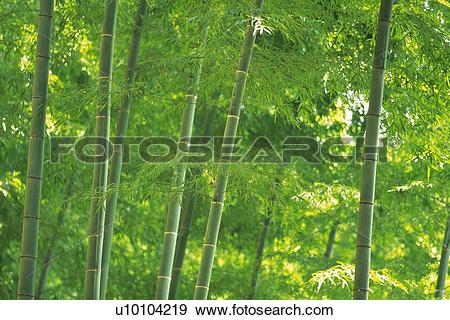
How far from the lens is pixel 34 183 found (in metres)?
4.27

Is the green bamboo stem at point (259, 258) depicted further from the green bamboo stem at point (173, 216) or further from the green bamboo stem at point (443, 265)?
the green bamboo stem at point (173, 216)

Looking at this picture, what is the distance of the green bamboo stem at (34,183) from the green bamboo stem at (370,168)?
165 centimetres

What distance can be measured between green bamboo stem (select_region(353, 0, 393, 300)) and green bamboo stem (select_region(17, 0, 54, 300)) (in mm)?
1648

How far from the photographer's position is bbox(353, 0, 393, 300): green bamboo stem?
3824 millimetres

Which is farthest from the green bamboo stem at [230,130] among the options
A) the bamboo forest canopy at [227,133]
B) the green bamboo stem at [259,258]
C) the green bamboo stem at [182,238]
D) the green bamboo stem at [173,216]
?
the green bamboo stem at [259,258]

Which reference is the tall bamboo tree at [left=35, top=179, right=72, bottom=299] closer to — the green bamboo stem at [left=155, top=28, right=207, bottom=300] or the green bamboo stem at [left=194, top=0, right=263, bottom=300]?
the green bamboo stem at [left=155, top=28, right=207, bottom=300]

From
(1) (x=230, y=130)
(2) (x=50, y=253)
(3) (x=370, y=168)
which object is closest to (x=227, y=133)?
(1) (x=230, y=130)

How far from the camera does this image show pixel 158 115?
688 cm

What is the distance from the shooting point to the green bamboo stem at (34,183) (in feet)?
13.9

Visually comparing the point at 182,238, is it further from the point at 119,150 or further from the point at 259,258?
the point at 119,150

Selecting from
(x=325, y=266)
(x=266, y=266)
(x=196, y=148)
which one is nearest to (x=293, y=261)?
(x=325, y=266)

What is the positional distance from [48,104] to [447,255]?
275cm

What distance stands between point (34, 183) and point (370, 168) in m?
1.71

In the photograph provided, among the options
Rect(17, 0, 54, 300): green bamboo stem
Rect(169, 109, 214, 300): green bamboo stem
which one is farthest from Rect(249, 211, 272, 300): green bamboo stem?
Rect(17, 0, 54, 300): green bamboo stem
